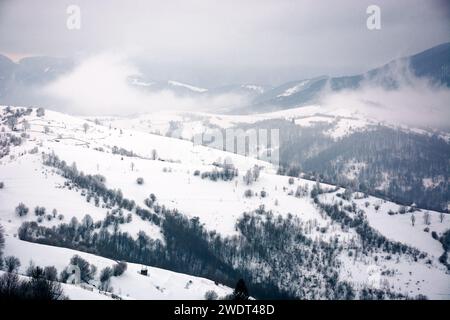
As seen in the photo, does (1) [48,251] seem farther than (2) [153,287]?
Yes
